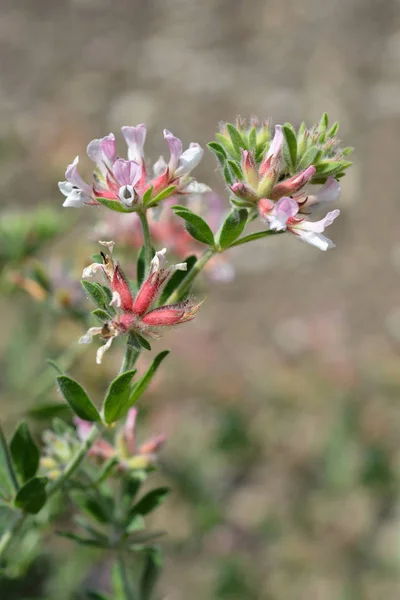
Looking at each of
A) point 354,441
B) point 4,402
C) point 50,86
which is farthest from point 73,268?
point 50,86

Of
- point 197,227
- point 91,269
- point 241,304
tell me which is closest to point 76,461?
point 91,269

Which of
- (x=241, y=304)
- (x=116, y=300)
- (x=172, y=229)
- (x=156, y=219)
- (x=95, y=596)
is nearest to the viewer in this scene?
(x=116, y=300)

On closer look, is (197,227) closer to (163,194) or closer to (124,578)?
(163,194)

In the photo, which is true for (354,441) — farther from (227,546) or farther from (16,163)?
(16,163)

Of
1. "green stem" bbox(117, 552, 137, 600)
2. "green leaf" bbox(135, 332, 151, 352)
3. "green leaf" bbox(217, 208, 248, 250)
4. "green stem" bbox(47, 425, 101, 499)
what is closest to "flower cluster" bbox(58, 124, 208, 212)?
"green leaf" bbox(217, 208, 248, 250)

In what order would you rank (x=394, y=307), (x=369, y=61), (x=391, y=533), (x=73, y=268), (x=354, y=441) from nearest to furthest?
(x=73, y=268) → (x=391, y=533) → (x=354, y=441) → (x=394, y=307) → (x=369, y=61)

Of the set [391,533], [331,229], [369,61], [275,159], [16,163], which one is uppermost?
[275,159]
